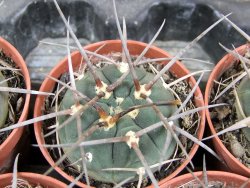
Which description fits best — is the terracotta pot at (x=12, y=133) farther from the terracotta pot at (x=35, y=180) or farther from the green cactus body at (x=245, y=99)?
the green cactus body at (x=245, y=99)

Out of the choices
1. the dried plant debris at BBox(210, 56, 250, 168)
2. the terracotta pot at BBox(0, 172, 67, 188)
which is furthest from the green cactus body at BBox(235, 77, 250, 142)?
the terracotta pot at BBox(0, 172, 67, 188)

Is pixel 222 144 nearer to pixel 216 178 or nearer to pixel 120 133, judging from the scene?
pixel 216 178

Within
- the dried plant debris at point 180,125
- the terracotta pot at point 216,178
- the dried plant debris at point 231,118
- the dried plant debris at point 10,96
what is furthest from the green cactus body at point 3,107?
the dried plant debris at point 231,118

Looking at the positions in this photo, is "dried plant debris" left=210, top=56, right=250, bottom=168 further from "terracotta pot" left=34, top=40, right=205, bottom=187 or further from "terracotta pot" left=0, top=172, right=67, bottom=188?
"terracotta pot" left=0, top=172, right=67, bottom=188

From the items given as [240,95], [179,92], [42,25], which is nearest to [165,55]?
[179,92]

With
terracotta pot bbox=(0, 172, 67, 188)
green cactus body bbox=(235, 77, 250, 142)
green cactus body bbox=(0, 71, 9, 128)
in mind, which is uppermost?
green cactus body bbox=(0, 71, 9, 128)
